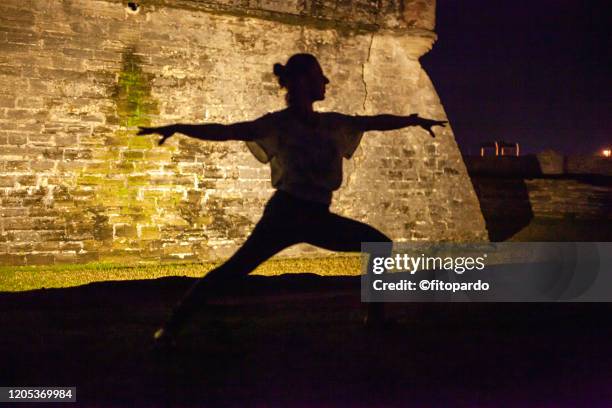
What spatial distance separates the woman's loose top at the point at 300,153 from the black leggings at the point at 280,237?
93mm

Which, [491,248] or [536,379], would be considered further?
[491,248]

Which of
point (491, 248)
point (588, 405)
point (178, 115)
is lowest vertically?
point (588, 405)

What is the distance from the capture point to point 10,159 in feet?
21.5

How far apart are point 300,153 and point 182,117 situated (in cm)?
490

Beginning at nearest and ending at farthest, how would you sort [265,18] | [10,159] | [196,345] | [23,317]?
[196,345]
[23,317]
[10,159]
[265,18]

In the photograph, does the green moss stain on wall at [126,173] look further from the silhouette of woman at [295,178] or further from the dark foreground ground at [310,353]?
the silhouette of woman at [295,178]

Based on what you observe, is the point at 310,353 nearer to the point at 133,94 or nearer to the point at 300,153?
the point at 300,153

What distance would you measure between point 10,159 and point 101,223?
152 centimetres

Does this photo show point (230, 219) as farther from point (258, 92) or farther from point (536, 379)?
point (536, 379)

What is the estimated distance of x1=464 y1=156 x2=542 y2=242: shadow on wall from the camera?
1244 centimetres

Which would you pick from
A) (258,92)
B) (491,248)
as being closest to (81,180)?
(258,92)
